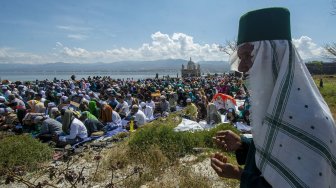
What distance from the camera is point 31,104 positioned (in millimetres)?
13453

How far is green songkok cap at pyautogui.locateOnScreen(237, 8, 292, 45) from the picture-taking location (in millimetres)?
1852

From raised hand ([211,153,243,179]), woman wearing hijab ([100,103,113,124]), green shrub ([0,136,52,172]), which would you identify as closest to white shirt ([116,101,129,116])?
woman wearing hijab ([100,103,113,124])

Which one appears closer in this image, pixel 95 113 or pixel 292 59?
pixel 292 59

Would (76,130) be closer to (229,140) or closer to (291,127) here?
(229,140)

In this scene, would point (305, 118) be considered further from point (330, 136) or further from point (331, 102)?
point (331, 102)

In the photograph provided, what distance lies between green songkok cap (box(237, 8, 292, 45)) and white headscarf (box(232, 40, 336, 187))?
12 centimetres

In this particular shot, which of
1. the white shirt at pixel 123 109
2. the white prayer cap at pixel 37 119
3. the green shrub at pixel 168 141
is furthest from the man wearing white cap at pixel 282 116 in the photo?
the white shirt at pixel 123 109

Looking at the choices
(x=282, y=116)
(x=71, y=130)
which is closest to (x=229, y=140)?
(x=282, y=116)

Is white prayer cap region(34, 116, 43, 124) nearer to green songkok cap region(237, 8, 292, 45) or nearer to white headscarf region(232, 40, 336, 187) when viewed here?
green songkok cap region(237, 8, 292, 45)

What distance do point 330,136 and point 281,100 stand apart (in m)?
0.28

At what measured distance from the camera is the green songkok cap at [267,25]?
6.07ft

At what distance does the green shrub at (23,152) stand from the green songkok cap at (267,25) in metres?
6.00

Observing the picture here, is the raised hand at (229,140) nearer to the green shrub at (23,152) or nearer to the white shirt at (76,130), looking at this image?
the green shrub at (23,152)

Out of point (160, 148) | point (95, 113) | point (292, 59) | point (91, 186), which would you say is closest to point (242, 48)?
point (292, 59)
